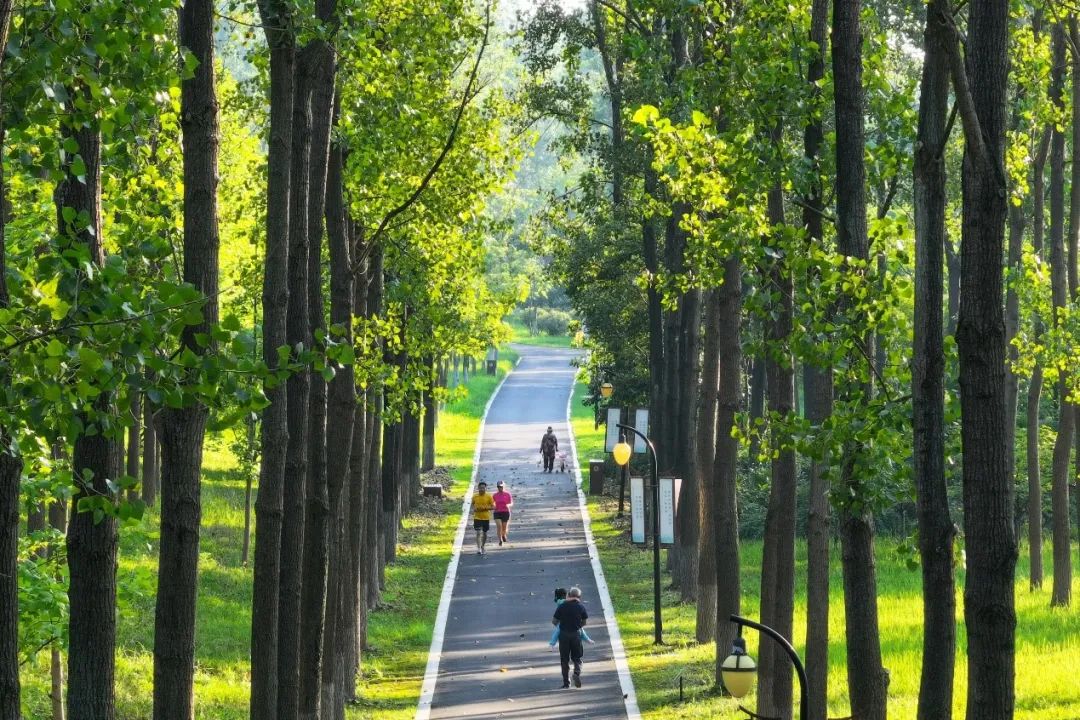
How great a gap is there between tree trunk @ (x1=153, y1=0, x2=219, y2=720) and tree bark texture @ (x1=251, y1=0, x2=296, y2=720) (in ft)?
5.15

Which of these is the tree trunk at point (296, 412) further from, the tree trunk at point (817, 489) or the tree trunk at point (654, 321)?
the tree trunk at point (654, 321)

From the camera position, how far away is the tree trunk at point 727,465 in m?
20.9

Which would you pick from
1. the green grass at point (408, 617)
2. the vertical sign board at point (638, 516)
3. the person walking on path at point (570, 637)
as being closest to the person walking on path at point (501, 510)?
the green grass at point (408, 617)

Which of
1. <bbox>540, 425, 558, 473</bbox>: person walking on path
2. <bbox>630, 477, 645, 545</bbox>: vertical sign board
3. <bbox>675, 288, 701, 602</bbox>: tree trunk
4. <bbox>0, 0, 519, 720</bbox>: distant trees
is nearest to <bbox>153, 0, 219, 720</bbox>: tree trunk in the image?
<bbox>0, 0, 519, 720</bbox>: distant trees

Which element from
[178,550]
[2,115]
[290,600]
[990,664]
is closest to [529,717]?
[290,600]

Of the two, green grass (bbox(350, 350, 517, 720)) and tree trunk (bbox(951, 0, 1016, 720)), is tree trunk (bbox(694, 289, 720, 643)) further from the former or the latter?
tree trunk (bbox(951, 0, 1016, 720))

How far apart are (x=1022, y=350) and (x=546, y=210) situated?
1429 cm

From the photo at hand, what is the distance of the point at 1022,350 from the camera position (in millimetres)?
27781

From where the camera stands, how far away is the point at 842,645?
2541 cm

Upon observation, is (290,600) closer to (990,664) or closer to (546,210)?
(990,664)

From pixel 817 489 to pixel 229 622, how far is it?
14.2m

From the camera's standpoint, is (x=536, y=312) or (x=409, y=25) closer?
(x=409, y=25)

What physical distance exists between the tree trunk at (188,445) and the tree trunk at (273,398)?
1.56 meters

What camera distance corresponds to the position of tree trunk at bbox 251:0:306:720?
12.5 meters
